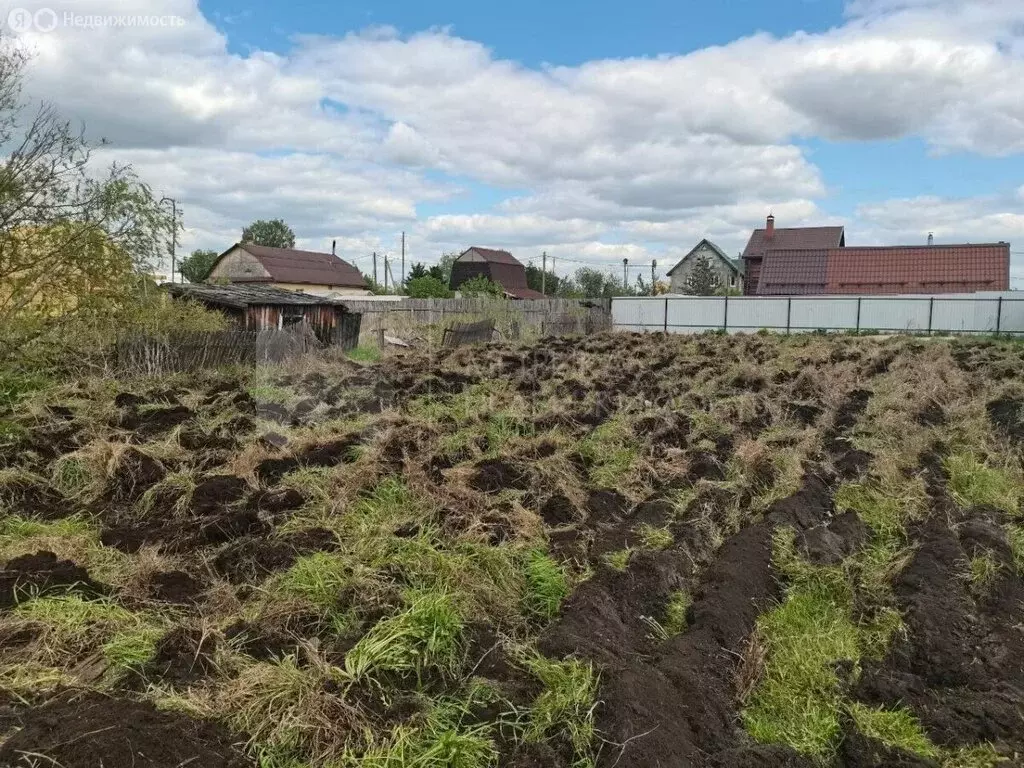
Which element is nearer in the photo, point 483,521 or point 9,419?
point 483,521

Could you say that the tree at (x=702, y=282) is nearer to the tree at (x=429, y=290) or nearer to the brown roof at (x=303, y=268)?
the tree at (x=429, y=290)

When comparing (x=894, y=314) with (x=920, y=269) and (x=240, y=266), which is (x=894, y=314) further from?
(x=240, y=266)

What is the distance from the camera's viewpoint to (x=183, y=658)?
11.4 feet

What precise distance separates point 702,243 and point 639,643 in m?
59.4

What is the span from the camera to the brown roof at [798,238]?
164 ft

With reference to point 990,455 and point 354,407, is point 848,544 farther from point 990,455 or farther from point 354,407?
point 354,407

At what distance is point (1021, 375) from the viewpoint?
490 inches

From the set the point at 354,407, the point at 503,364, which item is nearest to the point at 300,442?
the point at 354,407

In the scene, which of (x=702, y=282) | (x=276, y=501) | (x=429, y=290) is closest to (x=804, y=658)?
(x=276, y=501)

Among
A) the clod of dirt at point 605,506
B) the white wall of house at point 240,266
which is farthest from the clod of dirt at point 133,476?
the white wall of house at point 240,266

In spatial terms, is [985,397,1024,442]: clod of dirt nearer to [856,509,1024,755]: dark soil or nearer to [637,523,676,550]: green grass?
[856,509,1024,755]: dark soil

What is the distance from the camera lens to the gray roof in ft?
55.7

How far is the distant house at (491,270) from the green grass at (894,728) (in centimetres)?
5460

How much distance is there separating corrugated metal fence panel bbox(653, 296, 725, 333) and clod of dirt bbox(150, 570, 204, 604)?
28.1 metres
